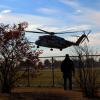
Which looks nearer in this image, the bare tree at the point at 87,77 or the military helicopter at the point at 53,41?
the bare tree at the point at 87,77

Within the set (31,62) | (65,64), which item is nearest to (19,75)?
(31,62)

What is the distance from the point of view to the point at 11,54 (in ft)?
65.5

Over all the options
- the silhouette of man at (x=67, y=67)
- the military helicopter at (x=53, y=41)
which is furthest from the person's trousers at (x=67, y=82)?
the military helicopter at (x=53, y=41)

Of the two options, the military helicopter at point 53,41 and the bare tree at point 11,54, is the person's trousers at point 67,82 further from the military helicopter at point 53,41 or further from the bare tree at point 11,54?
the military helicopter at point 53,41

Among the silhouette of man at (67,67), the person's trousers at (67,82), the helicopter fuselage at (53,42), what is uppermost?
the helicopter fuselage at (53,42)

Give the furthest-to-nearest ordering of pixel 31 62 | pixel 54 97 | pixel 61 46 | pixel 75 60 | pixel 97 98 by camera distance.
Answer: pixel 61 46, pixel 75 60, pixel 31 62, pixel 97 98, pixel 54 97

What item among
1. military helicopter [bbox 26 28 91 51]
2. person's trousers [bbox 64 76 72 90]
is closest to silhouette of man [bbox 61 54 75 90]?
person's trousers [bbox 64 76 72 90]

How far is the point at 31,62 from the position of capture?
21.2m

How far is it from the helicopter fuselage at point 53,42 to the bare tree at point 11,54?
1336 centimetres

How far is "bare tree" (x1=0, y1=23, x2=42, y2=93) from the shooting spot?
19.6 m

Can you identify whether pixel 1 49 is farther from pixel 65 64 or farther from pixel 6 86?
pixel 65 64

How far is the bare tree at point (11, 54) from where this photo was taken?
19.6 m

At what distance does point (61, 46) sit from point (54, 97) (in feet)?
65.6

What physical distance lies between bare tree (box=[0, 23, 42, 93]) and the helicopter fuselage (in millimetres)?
13364
